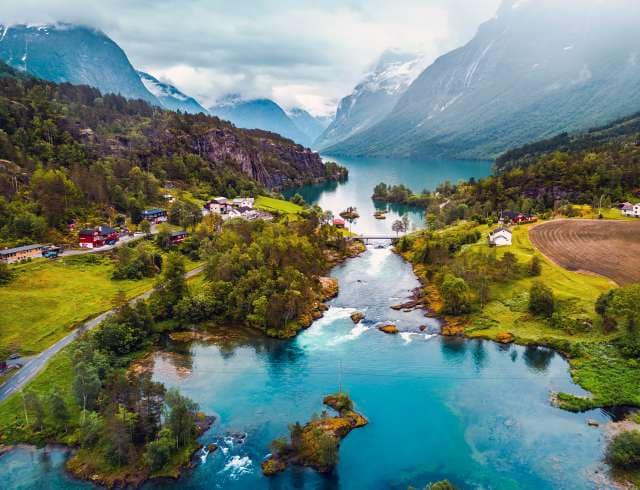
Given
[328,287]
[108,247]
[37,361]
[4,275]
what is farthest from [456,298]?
[4,275]

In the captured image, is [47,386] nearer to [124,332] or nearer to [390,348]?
[124,332]

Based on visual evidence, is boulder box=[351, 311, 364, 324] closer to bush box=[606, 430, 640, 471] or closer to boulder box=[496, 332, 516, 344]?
boulder box=[496, 332, 516, 344]

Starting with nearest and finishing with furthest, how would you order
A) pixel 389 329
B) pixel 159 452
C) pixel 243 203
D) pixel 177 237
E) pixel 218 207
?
pixel 159 452, pixel 389 329, pixel 177 237, pixel 218 207, pixel 243 203

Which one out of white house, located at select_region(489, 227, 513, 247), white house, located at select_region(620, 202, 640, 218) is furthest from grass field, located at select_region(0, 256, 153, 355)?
white house, located at select_region(620, 202, 640, 218)

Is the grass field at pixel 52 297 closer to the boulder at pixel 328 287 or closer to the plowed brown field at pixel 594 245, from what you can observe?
the boulder at pixel 328 287

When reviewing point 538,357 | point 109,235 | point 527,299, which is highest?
point 109,235

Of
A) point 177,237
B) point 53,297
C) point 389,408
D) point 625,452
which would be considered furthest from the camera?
point 177,237

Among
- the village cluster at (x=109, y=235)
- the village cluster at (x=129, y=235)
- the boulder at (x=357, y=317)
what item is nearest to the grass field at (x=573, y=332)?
the village cluster at (x=129, y=235)

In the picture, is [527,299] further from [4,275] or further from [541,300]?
[4,275]

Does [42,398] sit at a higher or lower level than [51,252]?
lower
